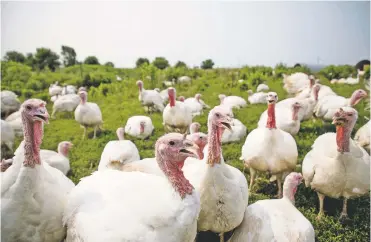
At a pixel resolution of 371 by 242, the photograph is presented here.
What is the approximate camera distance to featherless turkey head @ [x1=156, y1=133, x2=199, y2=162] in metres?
2.86

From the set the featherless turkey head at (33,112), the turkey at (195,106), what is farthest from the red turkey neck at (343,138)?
the turkey at (195,106)

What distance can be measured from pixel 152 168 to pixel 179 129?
500cm

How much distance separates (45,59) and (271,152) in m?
42.8

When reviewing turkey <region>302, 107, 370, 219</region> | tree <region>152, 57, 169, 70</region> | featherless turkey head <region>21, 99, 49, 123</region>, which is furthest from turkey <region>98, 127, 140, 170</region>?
tree <region>152, 57, 169, 70</region>

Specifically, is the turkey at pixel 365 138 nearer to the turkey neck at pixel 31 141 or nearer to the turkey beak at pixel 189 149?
the turkey beak at pixel 189 149

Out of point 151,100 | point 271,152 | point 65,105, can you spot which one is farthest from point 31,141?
point 65,105

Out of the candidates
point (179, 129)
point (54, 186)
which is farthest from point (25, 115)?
point (179, 129)

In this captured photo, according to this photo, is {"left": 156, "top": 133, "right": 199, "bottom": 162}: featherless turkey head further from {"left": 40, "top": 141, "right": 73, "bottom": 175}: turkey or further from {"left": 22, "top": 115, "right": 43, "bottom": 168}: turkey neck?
{"left": 40, "top": 141, "right": 73, "bottom": 175}: turkey

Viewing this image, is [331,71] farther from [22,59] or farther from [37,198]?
[22,59]

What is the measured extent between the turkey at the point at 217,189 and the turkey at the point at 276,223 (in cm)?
17

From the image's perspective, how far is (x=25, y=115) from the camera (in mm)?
3133

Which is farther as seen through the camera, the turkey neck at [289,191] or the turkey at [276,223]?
the turkey neck at [289,191]

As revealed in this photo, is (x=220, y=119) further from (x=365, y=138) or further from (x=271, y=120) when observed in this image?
(x=365, y=138)

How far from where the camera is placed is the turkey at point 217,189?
3646 mm
